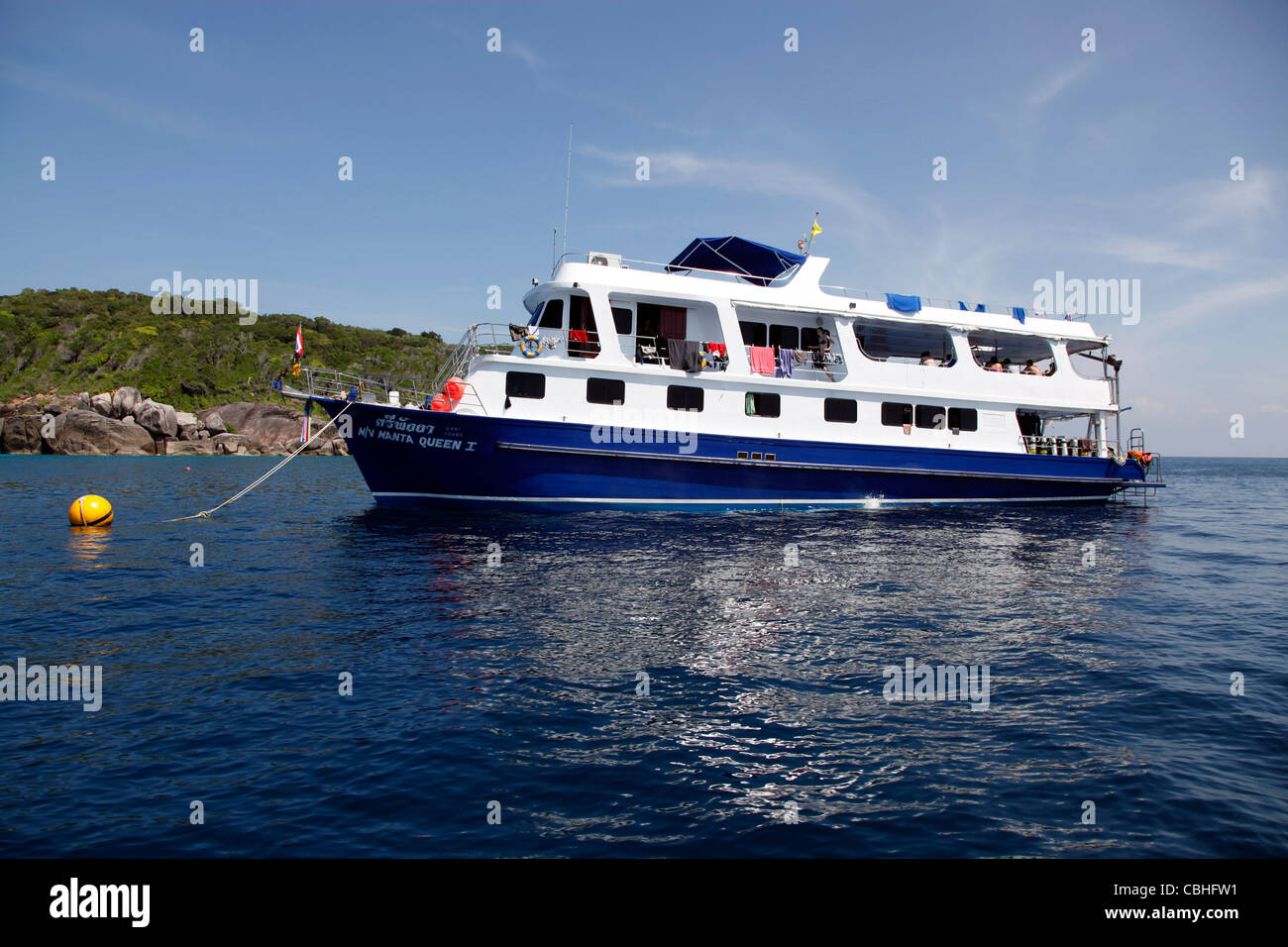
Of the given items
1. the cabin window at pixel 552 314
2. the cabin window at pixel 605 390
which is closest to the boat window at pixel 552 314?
the cabin window at pixel 552 314

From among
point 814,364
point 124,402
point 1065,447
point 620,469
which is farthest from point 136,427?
point 1065,447

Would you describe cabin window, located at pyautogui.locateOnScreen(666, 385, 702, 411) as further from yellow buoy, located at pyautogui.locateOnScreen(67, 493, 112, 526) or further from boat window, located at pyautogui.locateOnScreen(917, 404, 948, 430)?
yellow buoy, located at pyautogui.locateOnScreen(67, 493, 112, 526)

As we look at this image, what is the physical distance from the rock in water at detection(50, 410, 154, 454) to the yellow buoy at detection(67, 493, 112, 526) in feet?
175

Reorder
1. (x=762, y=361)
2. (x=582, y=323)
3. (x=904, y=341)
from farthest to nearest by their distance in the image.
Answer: (x=904, y=341) → (x=762, y=361) → (x=582, y=323)

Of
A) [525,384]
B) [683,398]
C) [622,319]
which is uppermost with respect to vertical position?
[622,319]

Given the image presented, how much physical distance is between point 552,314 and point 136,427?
195 feet

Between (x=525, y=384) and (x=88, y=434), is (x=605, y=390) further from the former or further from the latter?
(x=88, y=434)

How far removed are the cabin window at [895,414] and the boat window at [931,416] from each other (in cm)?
48

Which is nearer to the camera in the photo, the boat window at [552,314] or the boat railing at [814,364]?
the boat window at [552,314]

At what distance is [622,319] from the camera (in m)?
20.2

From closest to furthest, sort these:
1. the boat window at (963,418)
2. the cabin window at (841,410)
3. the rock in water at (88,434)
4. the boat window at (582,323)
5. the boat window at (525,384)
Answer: the boat window at (525,384) → the boat window at (582,323) → the cabin window at (841,410) → the boat window at (963,418) → the rock in water at (88,434)

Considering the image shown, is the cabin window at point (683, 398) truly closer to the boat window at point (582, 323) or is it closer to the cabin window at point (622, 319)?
the cabin window at point (622, 319)

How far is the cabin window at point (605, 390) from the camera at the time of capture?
19.1 metres
